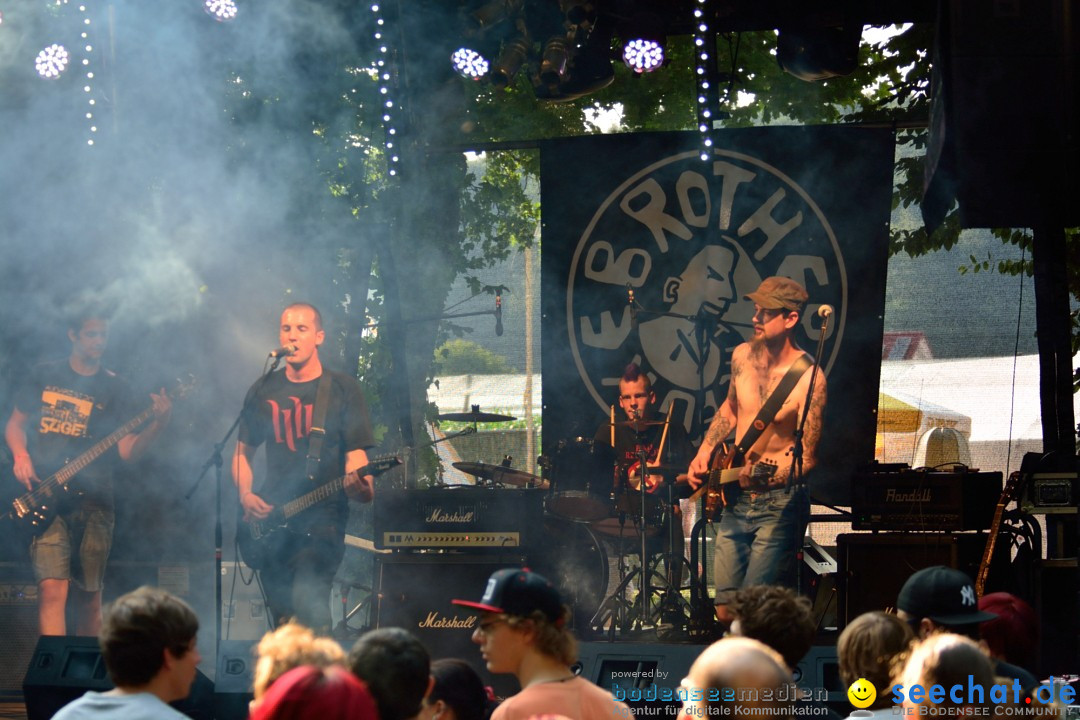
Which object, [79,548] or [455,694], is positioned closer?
[455,694]

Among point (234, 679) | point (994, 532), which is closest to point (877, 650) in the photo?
point (234, 679)

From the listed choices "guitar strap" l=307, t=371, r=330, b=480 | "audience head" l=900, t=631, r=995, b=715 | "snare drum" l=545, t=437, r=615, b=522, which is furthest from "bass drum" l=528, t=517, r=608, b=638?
"audience head" l=900, t=631, r=995, b=715

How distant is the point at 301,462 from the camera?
7246mm

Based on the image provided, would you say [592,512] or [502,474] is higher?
[502,474]

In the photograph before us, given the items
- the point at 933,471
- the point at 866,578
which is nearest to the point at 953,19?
the point at 933,471

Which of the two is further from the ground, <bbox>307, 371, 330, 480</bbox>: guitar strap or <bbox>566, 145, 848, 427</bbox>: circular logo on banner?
<bbox>566, 145, 848, 427</bbox>: circular logo on banner

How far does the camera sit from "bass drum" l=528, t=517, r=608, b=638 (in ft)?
24.9

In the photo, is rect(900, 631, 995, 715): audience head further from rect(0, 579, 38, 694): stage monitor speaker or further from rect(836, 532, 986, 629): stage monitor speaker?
rect(0, 579, 38, 694): stage monitor speaker

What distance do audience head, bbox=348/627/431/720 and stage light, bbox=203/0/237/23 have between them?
17.7 ft

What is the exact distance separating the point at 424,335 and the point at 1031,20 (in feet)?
19.6

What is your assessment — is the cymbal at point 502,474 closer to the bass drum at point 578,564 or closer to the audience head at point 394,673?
the bass drum at point 578,564

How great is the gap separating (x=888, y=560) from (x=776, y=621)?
3699 mm

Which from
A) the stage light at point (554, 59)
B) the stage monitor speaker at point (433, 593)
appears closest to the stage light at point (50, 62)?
the stage light at point (554, 59)

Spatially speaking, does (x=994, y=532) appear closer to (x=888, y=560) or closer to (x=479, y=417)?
(x=888, y=560)
